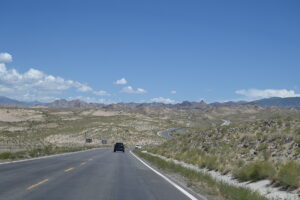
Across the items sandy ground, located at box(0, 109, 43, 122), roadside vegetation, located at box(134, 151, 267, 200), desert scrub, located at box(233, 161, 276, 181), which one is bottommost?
roadside vegetation, located at box(134, 151, 267, 200)

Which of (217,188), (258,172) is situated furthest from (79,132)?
(217,188)

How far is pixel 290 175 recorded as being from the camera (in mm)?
14203

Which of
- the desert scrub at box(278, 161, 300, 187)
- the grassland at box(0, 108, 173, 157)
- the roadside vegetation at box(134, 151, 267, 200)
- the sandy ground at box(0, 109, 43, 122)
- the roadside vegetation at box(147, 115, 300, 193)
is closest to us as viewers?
the roadside vegetation at box(134, 151, 267, 200)

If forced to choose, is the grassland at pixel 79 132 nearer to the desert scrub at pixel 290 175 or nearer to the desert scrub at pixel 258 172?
the desert scrub at pixel 258 172

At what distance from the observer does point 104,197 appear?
43.4 feet

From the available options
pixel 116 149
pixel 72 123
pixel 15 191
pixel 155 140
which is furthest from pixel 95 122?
pixel 15 191

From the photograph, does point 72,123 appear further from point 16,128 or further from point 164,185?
point 164,185

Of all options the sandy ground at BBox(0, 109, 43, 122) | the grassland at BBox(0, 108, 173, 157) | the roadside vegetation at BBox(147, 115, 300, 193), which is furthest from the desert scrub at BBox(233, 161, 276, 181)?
the sandy ground at BBox(0, 109, 43, 122)

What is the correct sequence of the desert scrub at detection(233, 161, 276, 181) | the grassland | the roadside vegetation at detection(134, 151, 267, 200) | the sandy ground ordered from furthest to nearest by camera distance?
the sandy ground < the grassland < the desert scrub at detection(233, 161, 276, 181) < the roadside vegetation at detection(134, 151, 267, 200)

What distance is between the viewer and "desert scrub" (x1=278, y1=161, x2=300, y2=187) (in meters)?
13.8

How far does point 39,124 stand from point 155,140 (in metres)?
51.3

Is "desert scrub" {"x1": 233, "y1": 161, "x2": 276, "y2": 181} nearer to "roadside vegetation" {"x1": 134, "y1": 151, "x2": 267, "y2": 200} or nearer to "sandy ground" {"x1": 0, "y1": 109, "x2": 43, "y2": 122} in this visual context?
"roadside vegetation" {"x1": 134, "y1": 151, "x2": 267, "y2": 200}

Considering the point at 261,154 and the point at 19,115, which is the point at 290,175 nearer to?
the point at 261,154

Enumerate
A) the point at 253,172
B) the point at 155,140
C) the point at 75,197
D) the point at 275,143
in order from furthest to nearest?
the point at 155,140 < the point at 275,143 < the point at 253,172 < the point at 75,197
